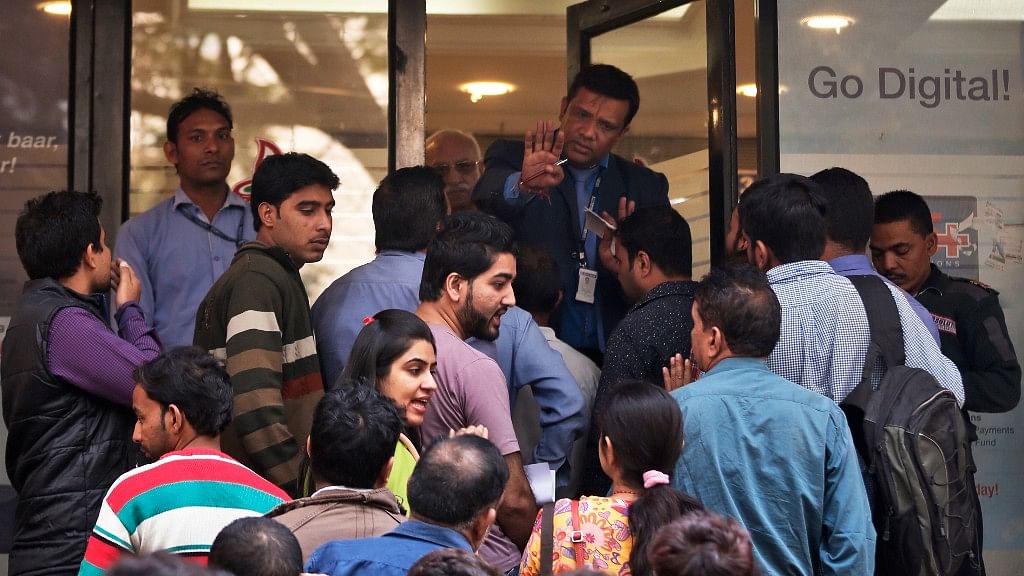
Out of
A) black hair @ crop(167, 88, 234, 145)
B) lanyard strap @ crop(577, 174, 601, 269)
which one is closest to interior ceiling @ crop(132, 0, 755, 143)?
lanyard strap @ crop(577, 174, 601, 269)

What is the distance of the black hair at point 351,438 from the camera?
3.52 metres

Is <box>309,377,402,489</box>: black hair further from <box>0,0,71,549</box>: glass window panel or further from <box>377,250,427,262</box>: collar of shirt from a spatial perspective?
<box>0,0,71,549</box>: glass window panel

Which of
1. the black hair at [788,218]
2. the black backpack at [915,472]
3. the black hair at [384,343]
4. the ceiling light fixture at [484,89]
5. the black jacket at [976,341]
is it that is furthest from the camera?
the ceiling light fixture at [484,89]

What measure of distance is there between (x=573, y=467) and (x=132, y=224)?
2394 mm

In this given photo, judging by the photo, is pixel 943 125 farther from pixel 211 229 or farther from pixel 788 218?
pixel 211 229

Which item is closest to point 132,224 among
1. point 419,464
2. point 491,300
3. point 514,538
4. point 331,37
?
point 331,37

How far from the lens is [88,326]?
446 centimetres

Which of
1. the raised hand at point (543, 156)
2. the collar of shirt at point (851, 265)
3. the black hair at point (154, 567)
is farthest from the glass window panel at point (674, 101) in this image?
the black hair at point (154, 567)

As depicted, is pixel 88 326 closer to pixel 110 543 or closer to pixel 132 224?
pixel 110 543

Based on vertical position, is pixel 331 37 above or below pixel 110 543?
above

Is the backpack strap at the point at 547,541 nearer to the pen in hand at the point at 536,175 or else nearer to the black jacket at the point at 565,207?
the pen in hand at the point at 536,175

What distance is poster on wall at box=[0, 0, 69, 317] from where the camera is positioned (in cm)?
642

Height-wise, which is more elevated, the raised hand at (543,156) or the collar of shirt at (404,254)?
the raised hand at (543,156)

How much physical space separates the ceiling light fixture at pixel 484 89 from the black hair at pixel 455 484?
7.65 metres
